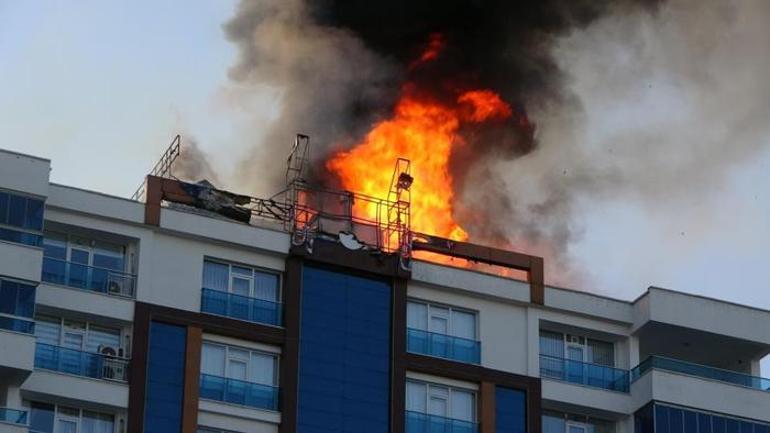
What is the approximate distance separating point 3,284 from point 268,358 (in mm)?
10197

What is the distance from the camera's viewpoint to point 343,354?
91.7 metres

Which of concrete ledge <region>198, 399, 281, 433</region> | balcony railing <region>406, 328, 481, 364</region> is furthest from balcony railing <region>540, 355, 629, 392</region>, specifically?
concrete ledge <region>198, 399, 281, 433</region>

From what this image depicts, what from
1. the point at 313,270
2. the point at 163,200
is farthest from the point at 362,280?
the point at 163,200

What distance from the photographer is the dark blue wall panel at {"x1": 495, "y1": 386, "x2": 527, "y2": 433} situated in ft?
307

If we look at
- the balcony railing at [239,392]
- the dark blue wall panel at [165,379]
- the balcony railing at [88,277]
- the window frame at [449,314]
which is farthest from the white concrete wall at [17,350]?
the window frame at [449,314]

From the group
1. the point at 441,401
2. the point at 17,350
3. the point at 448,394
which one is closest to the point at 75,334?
the point at 17,350

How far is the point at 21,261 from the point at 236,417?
30.4 feet

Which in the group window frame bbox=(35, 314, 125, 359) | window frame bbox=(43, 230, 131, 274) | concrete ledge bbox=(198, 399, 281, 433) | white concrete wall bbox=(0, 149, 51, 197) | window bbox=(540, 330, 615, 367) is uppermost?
white concrete wall bbox=(0, 149, 51, 197)

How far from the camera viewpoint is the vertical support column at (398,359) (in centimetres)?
9169

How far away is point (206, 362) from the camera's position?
90.2m

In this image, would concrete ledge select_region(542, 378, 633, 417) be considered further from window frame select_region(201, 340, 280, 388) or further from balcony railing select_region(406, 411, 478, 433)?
window frame select_region(201, 340, 280, 388)

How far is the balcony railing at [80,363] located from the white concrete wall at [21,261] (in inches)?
102

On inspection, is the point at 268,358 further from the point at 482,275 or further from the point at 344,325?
the point at 482,275

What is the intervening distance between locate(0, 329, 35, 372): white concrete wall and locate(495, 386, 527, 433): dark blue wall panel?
1797 cm
